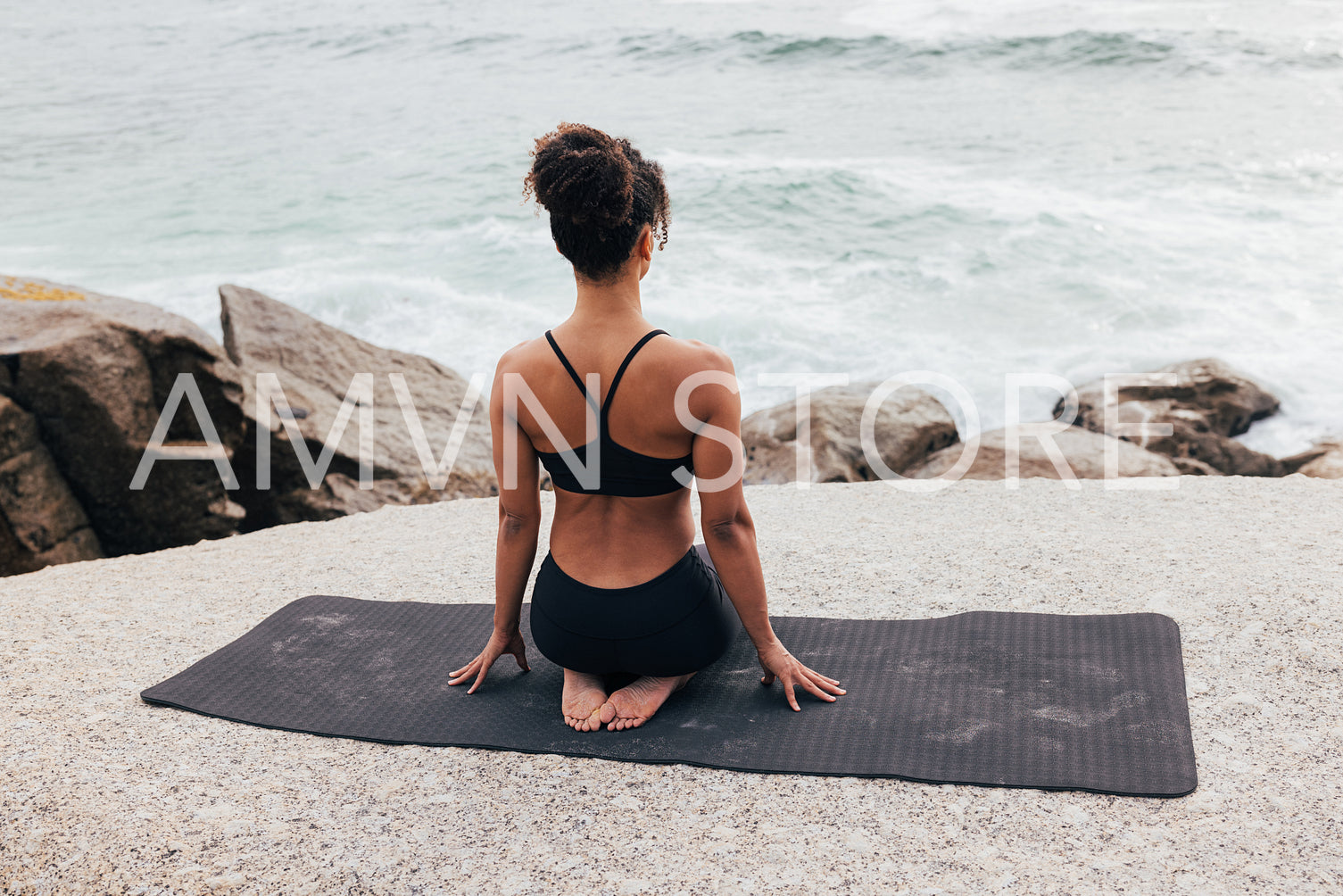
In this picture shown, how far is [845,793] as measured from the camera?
238 cm

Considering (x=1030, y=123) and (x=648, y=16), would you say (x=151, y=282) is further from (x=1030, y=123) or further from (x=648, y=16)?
(x=648, y=16)

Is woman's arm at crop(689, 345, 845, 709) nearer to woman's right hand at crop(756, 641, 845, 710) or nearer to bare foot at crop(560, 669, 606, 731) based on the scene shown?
woman's right hand at crop(756, 641, 845, 710)

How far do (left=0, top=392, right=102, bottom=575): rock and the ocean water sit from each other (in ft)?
17.9

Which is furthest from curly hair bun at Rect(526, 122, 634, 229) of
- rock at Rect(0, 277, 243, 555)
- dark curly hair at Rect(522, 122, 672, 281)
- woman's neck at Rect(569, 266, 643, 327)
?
rock at Rect(0, 277, 243, 555)

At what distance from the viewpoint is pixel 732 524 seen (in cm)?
251

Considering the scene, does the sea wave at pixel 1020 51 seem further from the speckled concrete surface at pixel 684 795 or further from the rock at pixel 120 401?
the speckled concrete surface at pixel 684 795

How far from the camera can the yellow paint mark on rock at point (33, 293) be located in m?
5.23

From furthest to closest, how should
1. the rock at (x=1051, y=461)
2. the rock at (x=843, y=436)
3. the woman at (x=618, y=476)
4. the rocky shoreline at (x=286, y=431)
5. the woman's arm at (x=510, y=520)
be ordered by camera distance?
the rock at (x=843, y=436)
the rock at (x=1051, y=461)
the rocky shoreline at (x=286, y=431)
the woman's arm at (x=510, y=520)
the woman at (x=618, y=476)

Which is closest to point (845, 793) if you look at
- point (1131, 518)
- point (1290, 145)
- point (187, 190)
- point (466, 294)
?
point (1131, 518)

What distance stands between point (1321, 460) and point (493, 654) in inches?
221

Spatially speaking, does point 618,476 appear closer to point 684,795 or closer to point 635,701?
point 635,701

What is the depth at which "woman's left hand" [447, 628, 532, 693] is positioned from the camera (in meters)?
2.85

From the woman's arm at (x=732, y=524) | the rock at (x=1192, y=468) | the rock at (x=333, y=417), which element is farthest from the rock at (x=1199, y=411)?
the woman's arm at (x=732, y=524)

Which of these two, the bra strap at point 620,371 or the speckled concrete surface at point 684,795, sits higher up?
the bra strap at point 620,371
